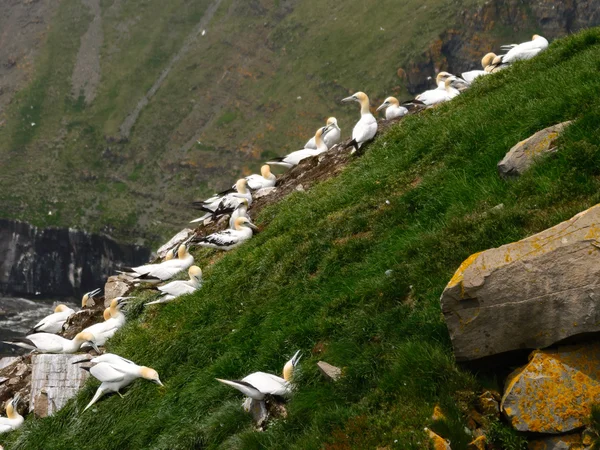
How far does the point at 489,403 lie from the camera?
8625 millimetres

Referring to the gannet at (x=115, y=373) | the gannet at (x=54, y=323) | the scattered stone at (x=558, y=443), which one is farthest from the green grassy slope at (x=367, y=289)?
the gannet at (x=54, y=323)

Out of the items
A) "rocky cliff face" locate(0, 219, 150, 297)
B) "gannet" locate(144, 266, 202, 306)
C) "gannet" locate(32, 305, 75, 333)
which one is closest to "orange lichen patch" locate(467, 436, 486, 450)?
"gannet" locate(144, 266, 202, 306)

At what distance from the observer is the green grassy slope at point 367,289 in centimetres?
963

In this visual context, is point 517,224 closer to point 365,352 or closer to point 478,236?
point 478,236

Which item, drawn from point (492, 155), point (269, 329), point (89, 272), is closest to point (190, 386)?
point (269, 329)

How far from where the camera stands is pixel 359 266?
12.9 m

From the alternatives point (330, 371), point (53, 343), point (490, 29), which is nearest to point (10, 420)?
point (53, 343)

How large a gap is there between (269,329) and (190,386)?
4.77 ft

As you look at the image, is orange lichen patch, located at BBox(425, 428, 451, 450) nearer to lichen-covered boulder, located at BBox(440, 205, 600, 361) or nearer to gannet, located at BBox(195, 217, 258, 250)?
lichen-covered boulder, located at BBox(440, 205, 600, 361)

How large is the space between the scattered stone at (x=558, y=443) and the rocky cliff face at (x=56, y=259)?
598ft

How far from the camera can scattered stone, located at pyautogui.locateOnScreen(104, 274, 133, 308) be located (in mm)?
20547

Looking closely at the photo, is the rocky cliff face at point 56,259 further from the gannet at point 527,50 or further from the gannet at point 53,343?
the gannet at point 527,50

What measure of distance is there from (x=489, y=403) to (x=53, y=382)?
10.3 m

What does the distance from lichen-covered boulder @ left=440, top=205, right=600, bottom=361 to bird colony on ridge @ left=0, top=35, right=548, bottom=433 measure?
2.97m
